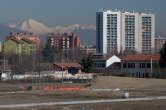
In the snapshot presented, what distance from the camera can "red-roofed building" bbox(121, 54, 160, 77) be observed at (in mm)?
101750

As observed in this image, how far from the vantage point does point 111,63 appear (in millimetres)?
122750

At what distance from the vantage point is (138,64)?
105 m

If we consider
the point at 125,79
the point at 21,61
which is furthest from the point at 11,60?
the point at 125,79

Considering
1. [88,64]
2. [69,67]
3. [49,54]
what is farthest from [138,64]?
[49,54]

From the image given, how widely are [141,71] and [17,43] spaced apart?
10405 cm

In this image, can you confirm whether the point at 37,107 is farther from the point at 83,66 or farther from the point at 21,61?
the point at 21,61

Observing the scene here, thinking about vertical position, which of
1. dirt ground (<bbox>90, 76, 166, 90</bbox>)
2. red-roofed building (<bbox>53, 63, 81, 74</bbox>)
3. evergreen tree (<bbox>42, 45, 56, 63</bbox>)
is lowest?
dirt ground (<bbox>90, 76, 166, 90</bbox>)

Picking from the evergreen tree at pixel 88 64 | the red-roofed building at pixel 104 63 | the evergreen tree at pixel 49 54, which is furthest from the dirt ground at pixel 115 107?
the evergreen tree at pixel 49 54

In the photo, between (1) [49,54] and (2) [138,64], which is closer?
(2) [138,64]

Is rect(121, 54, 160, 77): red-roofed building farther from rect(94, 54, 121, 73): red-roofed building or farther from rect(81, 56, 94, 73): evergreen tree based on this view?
rect(94, 54, 121, 73): red-roofed building

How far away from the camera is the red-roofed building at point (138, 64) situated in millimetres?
101750

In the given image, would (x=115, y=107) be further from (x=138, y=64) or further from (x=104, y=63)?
(x=104, y=63)

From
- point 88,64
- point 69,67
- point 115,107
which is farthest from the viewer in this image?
point 69,67

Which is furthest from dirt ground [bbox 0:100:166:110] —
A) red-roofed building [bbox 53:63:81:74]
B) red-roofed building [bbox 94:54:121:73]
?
red-roofed building [bbox 53:63:81:74]
